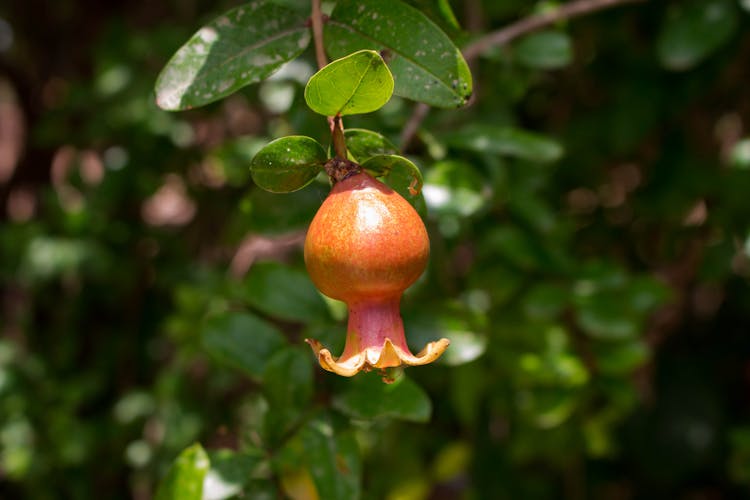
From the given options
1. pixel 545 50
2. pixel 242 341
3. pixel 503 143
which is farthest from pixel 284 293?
pixel 545 50

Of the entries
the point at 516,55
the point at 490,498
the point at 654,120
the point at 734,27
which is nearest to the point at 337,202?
the point at 516,55

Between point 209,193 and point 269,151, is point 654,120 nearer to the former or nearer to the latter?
point 209,193

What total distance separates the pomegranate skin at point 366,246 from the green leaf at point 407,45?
0.33ft

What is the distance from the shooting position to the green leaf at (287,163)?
0.53 metres

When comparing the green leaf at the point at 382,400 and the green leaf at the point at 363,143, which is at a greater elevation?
the green leaf at the point at 363,143

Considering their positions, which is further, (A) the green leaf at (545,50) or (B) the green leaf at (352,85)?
(A) the green leaf at (545,50)

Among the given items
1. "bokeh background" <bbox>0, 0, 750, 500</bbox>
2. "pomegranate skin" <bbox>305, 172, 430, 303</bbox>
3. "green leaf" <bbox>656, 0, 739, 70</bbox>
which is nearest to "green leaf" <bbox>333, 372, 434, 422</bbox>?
"bokeh background" <bbox>0, 0, 750, 500</bbox>

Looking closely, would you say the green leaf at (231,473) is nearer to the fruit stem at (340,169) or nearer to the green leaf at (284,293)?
the green leaf at (284,293)

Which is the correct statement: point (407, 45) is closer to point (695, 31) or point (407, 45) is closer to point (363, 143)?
point (363, 143)

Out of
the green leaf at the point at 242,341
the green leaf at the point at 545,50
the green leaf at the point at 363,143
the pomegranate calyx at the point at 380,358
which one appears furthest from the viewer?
the green leaf at the point at 545,50

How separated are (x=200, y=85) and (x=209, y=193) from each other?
3.21ft

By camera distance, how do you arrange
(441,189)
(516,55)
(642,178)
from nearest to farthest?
(441,189)
(516,55)
(642,178)

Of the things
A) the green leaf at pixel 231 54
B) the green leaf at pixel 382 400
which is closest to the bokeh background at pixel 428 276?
the green leaf at pixel 382 400

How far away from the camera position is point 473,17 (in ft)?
3.54
